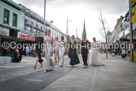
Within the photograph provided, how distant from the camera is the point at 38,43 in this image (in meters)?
7.91

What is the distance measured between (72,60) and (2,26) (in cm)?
1437

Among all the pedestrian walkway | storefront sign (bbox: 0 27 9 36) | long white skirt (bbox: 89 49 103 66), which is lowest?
the pedestrian walkway

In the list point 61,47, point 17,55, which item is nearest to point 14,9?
point 17,55

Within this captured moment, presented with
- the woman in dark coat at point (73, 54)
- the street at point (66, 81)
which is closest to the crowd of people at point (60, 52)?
the woman in dark coat at point (73, 54)

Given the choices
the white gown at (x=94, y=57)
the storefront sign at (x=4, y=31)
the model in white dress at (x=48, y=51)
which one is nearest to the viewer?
the model in white dress at (x=48, y=51)

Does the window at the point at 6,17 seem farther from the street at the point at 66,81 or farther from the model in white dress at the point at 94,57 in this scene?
the street at the point at 66,81

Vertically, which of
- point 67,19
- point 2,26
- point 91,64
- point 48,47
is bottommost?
point 91,64

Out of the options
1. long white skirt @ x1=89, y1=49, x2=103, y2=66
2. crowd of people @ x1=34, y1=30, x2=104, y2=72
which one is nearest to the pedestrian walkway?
crowd of people @ x1=34, y1=30, x2=104, y2=72

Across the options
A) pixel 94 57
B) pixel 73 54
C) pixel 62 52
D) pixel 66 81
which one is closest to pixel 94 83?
pixel 66 81

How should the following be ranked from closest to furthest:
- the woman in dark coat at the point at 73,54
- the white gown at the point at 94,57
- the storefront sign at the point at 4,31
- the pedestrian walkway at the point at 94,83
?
the pedestrian walkway at the point at 94,83 < the woman in dark coat at the point at 73,54 < the white gown at the point at 94,57 < the storefront sign at the point at 4,31

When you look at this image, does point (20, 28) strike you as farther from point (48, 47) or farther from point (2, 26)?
point (48, 47)

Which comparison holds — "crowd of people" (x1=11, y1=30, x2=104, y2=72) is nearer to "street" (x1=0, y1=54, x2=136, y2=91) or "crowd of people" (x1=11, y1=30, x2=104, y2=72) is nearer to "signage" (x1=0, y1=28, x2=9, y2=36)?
"street" (x1=0, y1=54, x2=136, y2=91)

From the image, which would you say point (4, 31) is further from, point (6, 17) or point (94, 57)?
point (94, 57)

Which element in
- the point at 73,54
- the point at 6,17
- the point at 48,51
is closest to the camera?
the point at 48,51
